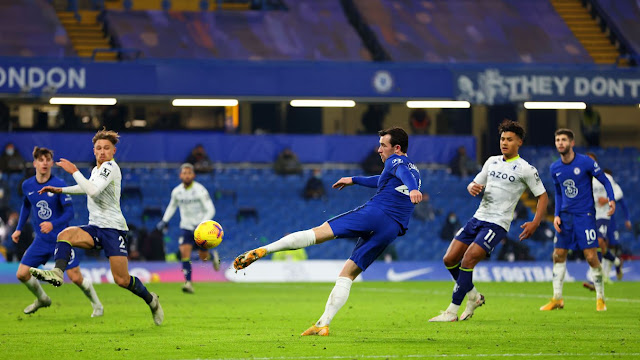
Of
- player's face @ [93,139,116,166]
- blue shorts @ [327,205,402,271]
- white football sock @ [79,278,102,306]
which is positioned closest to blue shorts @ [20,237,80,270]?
white football sock @ [79,278,102,306]

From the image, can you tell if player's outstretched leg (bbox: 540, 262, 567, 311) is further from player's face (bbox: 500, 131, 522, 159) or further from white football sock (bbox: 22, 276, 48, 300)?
white football sock (bbox: 22, 276, 48, 300)

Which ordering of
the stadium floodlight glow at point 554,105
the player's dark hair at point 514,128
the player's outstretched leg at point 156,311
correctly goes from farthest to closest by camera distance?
the stadium floodlight glow at point 554,105, the player's dark hair at point 514,128, the player's outstretched leg at point 156,311

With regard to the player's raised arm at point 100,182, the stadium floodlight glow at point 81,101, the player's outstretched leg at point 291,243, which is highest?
the stadium floodlight glow at point 81,101

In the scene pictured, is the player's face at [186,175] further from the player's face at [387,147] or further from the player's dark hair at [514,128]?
the player's face at [387,147]

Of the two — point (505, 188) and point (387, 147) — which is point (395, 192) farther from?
point (505, 188)

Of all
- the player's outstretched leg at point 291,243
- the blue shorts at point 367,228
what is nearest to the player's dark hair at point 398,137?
the blue shorts at point 367,228

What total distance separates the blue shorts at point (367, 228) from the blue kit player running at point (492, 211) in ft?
6.67

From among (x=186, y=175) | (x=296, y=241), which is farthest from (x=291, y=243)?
(x=186, y=175)

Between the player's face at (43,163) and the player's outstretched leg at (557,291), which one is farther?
the player's outstretched leg at (557,291)

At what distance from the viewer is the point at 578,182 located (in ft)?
46.7

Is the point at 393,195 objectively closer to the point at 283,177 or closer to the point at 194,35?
the point at 283,177

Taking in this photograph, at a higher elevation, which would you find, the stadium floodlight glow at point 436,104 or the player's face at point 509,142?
the stadium floodlight glow at point 436,104

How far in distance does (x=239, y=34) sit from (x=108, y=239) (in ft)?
63.8

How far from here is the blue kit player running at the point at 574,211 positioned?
46.2 ft
